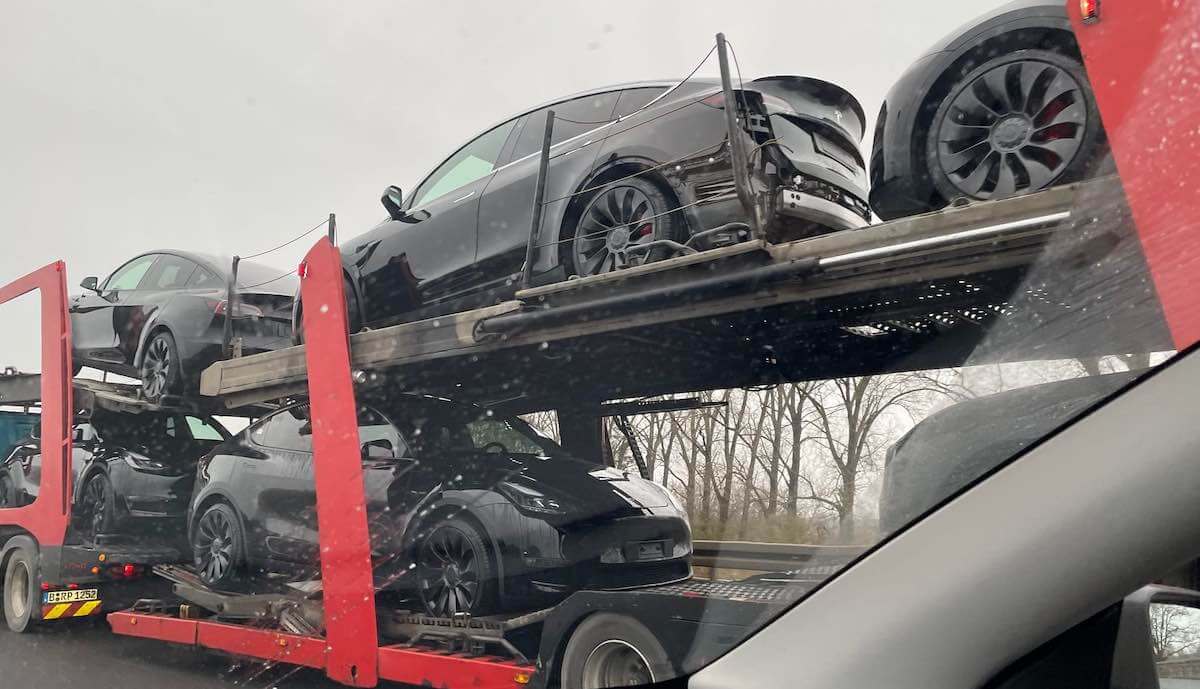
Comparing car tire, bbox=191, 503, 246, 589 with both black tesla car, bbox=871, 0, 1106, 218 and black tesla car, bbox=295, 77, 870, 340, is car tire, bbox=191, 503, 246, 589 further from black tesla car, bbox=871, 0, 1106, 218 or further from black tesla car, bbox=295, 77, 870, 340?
black tesla car, bbox=871, 0, 1106, 218

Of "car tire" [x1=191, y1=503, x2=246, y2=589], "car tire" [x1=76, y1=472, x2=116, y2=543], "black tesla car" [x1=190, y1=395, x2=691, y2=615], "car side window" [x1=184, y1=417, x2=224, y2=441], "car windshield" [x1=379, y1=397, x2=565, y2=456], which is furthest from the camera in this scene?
"car tire" [x1=76, y1=472, x2=116, y2=543]

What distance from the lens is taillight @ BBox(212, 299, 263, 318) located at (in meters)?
3.49

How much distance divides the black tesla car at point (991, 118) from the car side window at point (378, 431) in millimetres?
1611

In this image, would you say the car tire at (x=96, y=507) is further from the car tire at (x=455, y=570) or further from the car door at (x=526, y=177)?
the car door at (x=526, y=177)

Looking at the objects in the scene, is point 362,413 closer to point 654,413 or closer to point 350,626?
point 350,626

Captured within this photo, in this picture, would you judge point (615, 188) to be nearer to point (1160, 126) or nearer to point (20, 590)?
point (1160, 126)

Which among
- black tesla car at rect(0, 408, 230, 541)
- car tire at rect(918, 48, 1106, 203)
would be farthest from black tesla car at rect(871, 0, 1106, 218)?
black tesla car at rect(0, 408, 230, 541)

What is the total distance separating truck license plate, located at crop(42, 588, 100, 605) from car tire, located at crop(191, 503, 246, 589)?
3.47ft

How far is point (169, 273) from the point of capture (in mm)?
3605

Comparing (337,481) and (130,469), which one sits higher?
(130,469)

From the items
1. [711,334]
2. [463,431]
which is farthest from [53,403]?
[711,334]

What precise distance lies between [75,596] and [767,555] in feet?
12.6

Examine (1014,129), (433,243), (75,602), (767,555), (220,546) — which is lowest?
(75,602)

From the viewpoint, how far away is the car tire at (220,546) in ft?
11.1
